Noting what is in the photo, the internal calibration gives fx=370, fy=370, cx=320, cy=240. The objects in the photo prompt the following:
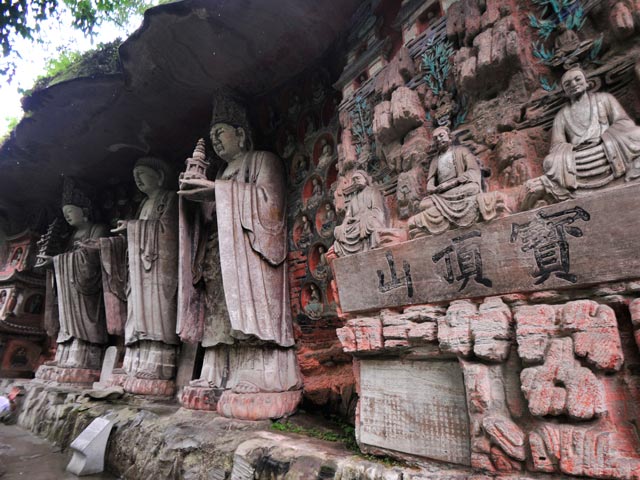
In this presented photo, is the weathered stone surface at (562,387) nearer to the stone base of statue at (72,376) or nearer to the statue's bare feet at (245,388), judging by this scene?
the statue's bare feet at (245,388)

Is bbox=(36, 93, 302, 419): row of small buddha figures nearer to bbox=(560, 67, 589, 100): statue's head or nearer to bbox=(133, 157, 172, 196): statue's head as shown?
bbox=(133, 157, 172, 196): statue's head

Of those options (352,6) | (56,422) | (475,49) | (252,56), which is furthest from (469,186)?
(56,422)

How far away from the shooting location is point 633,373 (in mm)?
1679

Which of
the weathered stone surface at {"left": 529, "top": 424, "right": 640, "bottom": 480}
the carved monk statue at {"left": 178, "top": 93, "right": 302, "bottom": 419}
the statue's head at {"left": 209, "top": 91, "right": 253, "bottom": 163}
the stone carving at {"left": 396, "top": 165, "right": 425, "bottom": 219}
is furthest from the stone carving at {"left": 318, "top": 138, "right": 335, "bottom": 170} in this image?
the weathered stone surface at {"left": 529, "top": 424, "right": 640, "bottom": 480}

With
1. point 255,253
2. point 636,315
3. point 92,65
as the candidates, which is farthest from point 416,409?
point 92,65

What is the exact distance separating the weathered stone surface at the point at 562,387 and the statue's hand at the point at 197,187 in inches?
140

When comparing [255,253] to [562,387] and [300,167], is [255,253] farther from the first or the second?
[562,387]

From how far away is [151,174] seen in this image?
6305 mm

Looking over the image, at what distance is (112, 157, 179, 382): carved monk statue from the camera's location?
5211 millimetres

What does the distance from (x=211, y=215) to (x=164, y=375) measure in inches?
91.7

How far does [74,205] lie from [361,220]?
731cm

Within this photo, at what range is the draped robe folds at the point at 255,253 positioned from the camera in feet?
12.7

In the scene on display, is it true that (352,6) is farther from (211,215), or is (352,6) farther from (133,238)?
(133,238)

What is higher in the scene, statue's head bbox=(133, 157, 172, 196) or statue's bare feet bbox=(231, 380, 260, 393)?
statue's head bbox=(133, 157, 172, 196)
